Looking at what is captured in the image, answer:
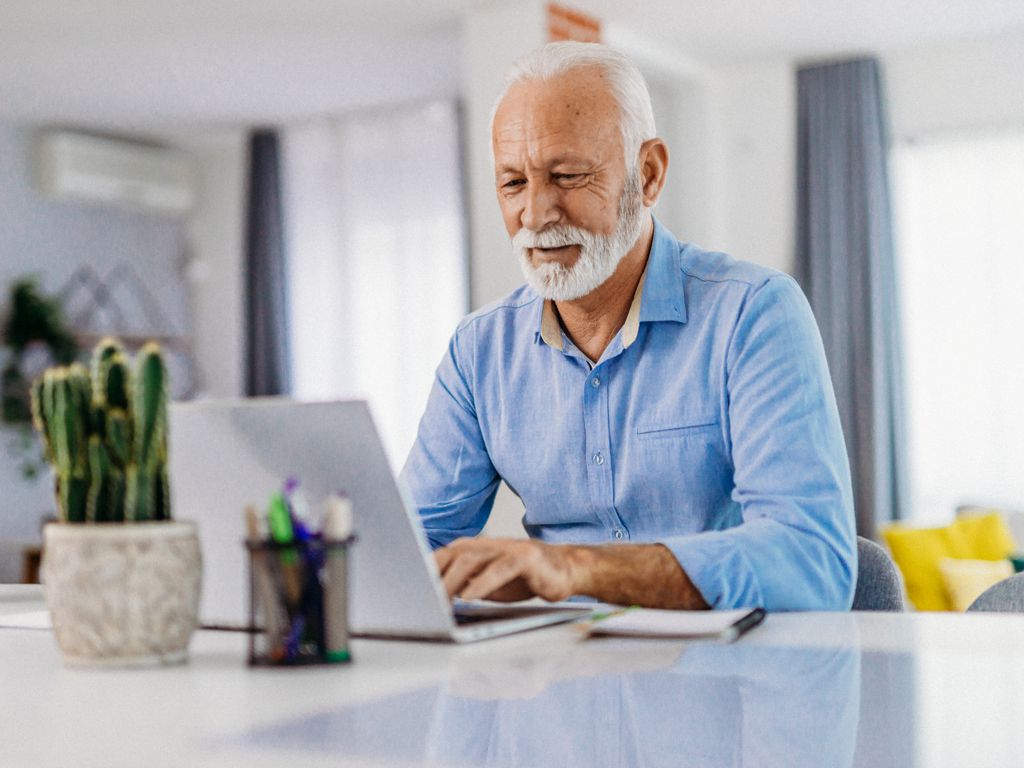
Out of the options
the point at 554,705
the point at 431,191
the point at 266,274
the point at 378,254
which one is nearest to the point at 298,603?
the point at 554,705

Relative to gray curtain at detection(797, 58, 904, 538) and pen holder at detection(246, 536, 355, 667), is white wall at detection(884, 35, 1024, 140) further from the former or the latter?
pen holder at detection(246, 536, 355, 667)

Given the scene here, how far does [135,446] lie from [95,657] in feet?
0.55

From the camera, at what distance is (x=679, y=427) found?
1.71 metres

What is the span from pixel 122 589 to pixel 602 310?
1.05 metres

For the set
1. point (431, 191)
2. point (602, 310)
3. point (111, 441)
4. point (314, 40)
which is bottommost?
point (111, 441)

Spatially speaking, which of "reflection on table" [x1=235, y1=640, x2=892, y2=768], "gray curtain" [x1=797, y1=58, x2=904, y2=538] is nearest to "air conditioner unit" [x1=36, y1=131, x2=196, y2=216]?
"gray curtain" [x1=797, y1=58, x2=904, y2=538]

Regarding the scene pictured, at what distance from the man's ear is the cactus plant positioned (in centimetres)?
110

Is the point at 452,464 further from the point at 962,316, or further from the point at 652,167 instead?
the point at 962,316

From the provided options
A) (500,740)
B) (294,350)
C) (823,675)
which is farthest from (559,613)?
(294,350)

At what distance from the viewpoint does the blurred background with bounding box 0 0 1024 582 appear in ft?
18.9

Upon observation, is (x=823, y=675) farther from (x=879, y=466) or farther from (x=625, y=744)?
(x=879, y=466)

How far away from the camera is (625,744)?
749 millimetres

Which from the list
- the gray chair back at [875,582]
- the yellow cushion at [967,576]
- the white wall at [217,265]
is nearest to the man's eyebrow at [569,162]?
the gray chair back at [875,582]

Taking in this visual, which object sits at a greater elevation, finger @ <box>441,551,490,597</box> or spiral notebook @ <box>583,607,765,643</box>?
finger @ <box>441,551,490,597</box>
